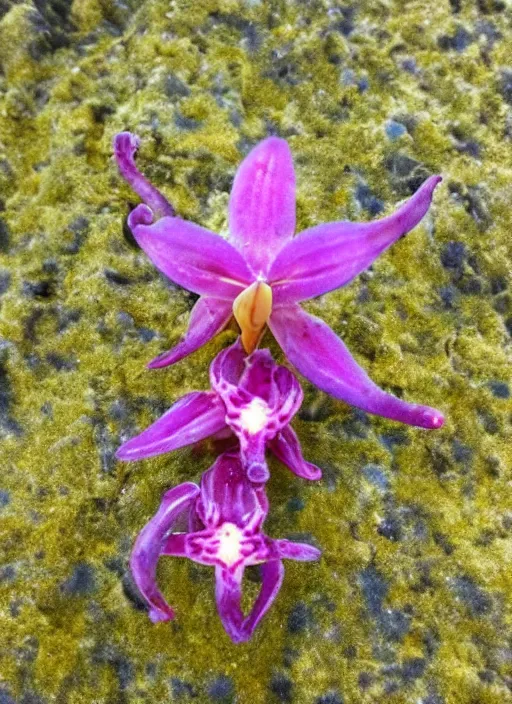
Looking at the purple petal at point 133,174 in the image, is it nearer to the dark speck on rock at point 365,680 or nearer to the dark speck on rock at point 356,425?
the dark speck on rock at point 356,425

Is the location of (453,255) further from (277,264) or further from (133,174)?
(133,174)

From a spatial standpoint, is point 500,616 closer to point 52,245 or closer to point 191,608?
point 191,608

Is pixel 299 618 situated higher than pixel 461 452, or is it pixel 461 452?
pixel 461 452

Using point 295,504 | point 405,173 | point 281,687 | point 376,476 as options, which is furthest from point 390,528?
point 405,173

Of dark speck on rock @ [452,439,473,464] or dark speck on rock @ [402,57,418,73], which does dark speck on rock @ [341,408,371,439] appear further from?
dark speck on rock @ [402,57,418,73]

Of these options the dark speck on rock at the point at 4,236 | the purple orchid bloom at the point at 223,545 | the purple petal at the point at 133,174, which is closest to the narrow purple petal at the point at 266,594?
the purple orchid bloom at the point at 223,545
